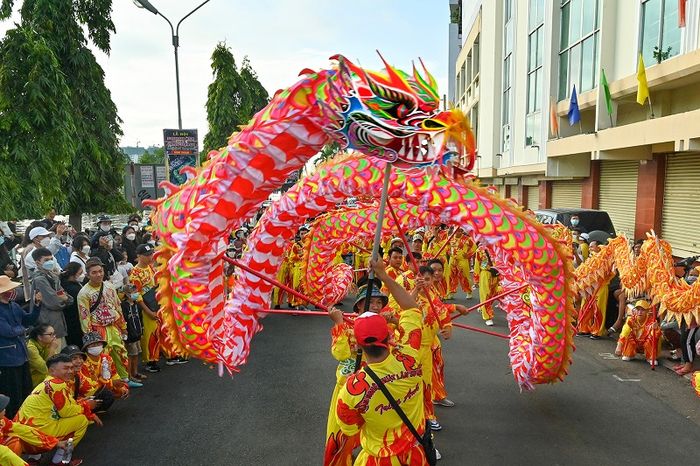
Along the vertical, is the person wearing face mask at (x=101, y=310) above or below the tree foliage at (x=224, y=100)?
below

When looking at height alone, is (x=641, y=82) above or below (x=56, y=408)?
above

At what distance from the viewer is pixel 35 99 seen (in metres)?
8.48

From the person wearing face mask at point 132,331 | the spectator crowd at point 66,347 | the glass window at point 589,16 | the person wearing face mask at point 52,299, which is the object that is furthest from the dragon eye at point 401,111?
the glass window at point 589,16

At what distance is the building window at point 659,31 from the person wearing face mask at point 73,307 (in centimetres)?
1070

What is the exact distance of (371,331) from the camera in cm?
267

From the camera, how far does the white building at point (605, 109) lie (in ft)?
31.9

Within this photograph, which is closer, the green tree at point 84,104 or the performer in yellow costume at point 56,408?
the performer in yellow costume at point 56,408

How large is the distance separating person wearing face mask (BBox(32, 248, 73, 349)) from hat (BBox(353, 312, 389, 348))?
4.08 metres

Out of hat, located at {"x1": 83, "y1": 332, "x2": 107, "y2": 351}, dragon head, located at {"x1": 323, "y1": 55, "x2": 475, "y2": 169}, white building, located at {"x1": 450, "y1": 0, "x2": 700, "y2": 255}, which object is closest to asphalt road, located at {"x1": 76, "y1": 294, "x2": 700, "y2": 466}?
hat, located at {"x1": 83, "y1": 332, "x2": 107, "y2": 351}

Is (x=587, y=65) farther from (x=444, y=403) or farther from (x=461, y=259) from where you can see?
(x=444, y=403)

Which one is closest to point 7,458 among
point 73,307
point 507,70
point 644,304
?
point 73,307

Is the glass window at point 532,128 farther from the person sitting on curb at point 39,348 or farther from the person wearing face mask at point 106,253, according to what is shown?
the person sitting on curb at point 39,348

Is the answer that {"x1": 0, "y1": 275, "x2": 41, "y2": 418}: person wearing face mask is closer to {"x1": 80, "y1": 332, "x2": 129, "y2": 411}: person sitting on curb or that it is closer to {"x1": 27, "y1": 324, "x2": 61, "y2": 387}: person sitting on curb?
{"x1": 27, "y1": 324, "x2": 61, "y2": 387}: person sitting on curb

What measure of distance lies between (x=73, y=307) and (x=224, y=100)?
13.0 meters
